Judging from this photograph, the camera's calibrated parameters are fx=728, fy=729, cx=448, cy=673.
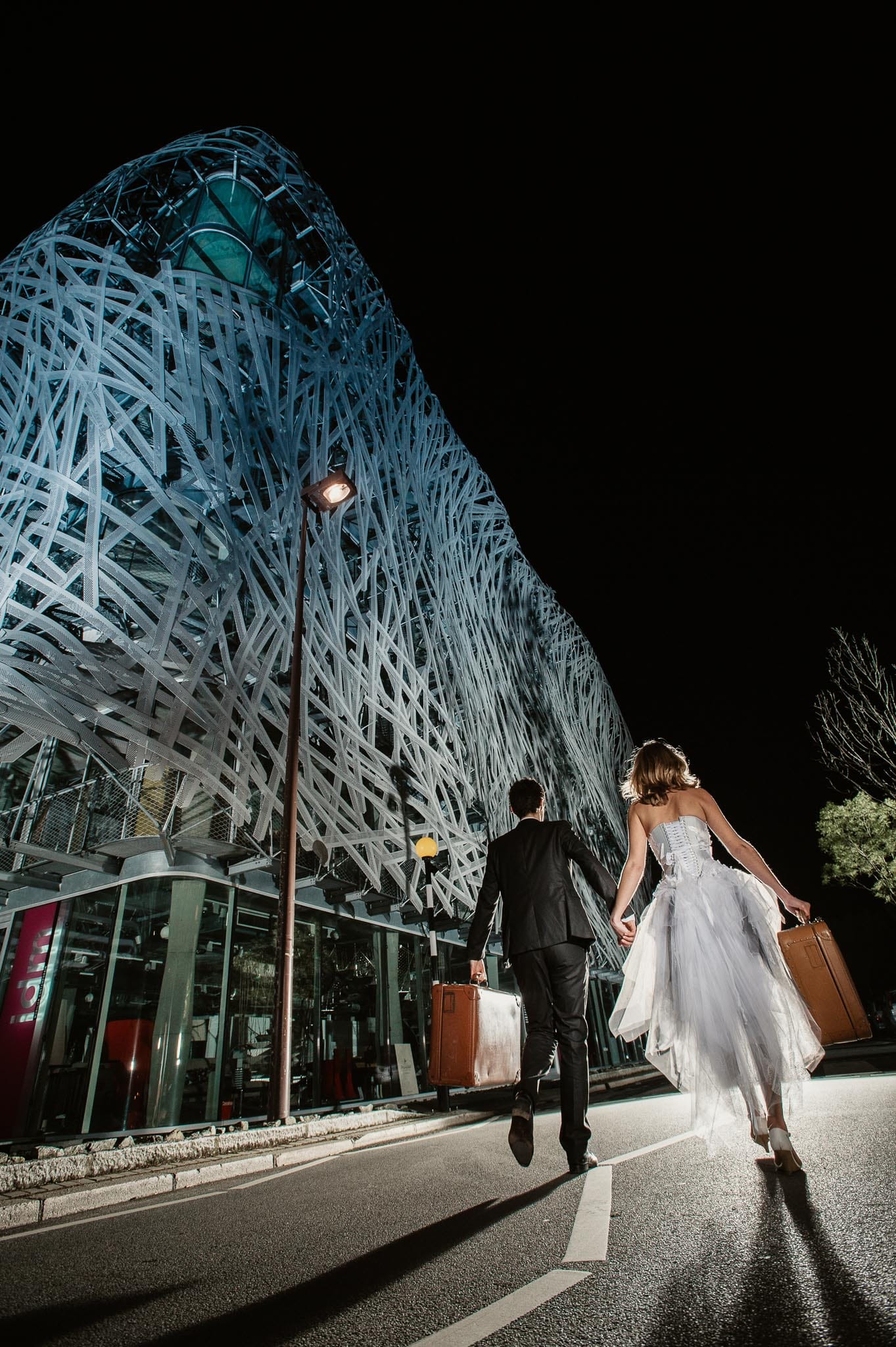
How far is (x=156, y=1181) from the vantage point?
4.98 metres

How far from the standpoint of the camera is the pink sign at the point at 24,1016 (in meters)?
11.6

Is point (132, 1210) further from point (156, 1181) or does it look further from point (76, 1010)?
point (76, 1010)

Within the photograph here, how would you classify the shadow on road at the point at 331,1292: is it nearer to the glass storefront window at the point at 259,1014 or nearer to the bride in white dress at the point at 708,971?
the bride in white dress at the point at 708,971

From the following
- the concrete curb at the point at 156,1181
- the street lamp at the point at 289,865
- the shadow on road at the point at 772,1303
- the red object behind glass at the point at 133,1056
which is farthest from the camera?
the red object behind glass at the point at 133,1056

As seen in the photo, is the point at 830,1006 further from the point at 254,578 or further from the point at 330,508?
the point at 254,578

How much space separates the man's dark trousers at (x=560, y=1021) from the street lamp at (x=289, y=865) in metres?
5.05

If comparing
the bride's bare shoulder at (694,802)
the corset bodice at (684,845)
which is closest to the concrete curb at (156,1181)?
the corset bodice at (684,845)

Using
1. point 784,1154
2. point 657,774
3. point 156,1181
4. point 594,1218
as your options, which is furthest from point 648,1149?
point 156,1181

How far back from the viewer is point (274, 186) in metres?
18.8

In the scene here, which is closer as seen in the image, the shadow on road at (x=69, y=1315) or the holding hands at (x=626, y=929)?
the shadow on road at (x=69, y=1315)

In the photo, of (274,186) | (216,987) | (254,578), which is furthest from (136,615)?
(274,186)

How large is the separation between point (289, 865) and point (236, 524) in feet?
24.6

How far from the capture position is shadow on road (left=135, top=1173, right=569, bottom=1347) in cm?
187

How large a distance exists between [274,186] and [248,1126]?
2078 centimetres
